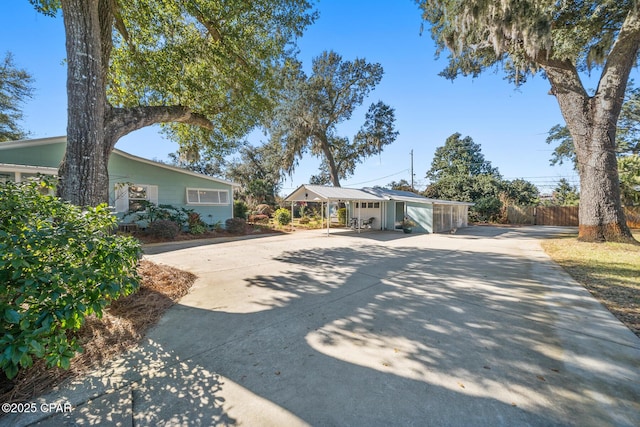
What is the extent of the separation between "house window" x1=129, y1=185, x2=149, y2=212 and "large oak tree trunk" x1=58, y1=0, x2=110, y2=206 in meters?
7.86

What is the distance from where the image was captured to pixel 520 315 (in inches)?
140

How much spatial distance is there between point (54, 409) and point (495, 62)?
17.5 metres

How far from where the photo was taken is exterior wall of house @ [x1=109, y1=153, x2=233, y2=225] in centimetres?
1039

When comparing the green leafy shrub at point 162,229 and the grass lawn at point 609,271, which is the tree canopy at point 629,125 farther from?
the green leafy shrub at point 162,229

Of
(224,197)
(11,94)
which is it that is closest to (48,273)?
(224,197)

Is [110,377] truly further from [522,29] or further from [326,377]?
[522,29]

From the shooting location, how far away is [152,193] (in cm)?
1152

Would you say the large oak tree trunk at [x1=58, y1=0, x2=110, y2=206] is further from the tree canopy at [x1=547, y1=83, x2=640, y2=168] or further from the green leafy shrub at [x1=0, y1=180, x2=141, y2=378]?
the tree canopy at [x1=547, y1=83, x2=640, y2=168]

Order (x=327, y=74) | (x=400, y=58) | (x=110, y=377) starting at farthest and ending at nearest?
1. (x=327, y=74)
2. (x=400, y=58)
3. (x=110, y=377)

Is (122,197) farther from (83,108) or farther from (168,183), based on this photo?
(83,108)

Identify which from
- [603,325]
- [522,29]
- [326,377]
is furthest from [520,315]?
[522,29]

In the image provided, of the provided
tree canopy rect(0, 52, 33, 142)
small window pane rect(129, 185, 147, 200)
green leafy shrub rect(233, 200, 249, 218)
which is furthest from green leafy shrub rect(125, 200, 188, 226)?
tree canopy rect(0, 52, 33, 142)

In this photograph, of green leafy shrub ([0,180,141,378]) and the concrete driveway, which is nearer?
green leafy shrub ([0,180,141,378])

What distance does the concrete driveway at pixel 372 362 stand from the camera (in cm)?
184
